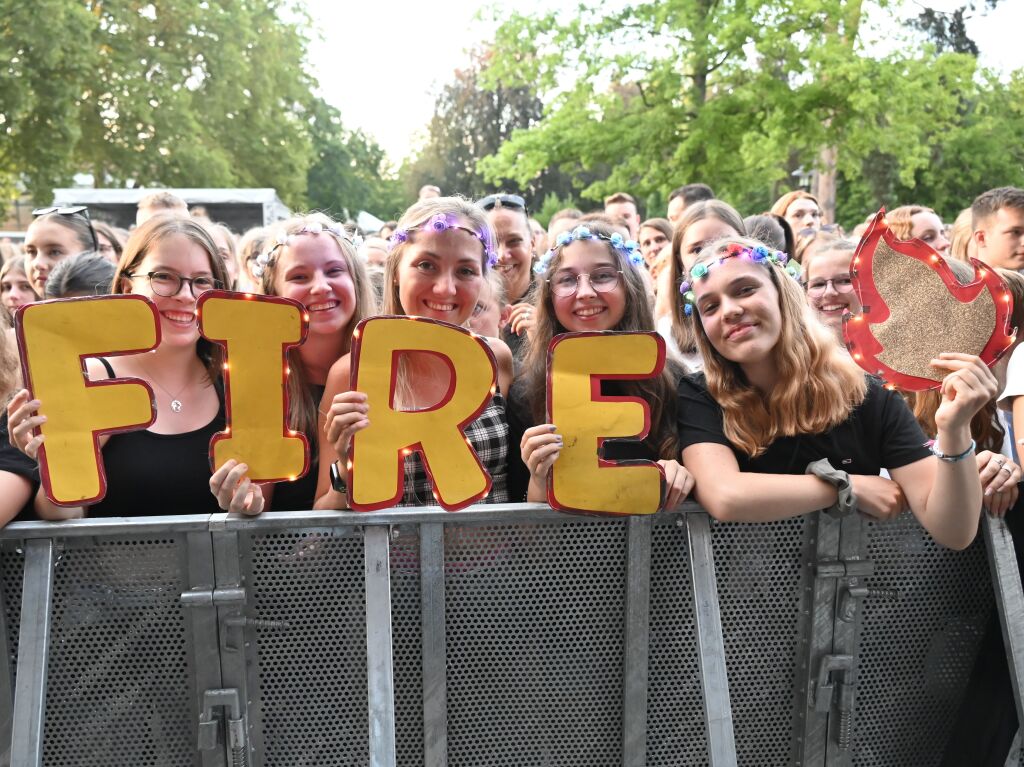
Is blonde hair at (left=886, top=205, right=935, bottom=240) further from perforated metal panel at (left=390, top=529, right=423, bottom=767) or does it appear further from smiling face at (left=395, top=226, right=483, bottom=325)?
perforated metal panel at (left=390, top=529, right=423, bottom=767)

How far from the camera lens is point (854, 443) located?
7.91 feet

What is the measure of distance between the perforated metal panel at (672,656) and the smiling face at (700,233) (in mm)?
1823

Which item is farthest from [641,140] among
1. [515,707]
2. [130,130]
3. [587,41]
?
[515,707]

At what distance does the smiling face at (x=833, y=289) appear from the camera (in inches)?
146

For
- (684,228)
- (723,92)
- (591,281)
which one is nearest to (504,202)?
(684,228)

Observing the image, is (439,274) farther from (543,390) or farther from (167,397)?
(167,397)

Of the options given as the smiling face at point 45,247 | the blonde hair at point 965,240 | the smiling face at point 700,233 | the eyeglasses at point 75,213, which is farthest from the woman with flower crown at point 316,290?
the blonde hair at point 965,240

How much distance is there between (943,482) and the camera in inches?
86.2

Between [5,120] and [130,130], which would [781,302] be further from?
[130,130]

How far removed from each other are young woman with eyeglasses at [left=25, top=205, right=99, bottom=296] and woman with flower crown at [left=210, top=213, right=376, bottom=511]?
2.21 m

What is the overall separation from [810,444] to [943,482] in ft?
1.20

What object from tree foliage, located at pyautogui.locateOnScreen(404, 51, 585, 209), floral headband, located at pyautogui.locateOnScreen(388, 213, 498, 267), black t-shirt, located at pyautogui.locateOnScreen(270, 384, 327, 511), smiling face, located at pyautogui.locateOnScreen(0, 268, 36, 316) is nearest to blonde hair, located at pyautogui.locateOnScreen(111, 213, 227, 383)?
black t-shirt, located at pyautogui.locateOnScreen(270, 384, 327, 511)

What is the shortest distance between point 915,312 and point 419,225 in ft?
5.40

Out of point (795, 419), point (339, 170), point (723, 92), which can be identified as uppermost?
point (339, 170)
